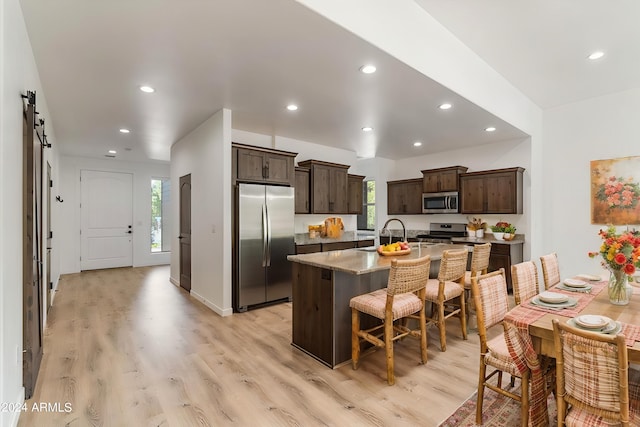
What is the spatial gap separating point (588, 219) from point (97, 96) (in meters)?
7.08

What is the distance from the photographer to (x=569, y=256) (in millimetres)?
5230

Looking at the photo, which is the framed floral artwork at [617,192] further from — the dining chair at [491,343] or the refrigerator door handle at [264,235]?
the refrigerator door handle at [264,235]

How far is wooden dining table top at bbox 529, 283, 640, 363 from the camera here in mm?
1544

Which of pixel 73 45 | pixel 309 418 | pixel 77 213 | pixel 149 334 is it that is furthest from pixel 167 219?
pixel 309 418

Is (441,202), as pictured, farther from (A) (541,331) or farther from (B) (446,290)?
(A) (541,331)

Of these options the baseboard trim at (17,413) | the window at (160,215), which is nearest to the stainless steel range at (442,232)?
the baseboard trim at (17,413)

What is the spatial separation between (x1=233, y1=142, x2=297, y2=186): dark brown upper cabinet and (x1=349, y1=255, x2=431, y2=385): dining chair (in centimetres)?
255

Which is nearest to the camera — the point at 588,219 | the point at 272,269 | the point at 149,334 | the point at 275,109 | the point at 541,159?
the point at 149,334

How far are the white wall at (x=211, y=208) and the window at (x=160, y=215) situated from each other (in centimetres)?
344

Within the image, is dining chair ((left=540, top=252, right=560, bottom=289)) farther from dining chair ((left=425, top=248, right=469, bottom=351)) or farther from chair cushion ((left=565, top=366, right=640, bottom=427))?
chair cushion ((left=565, top=366, right=640, bottom=427))

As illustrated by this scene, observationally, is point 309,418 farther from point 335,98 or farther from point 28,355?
point 335,98

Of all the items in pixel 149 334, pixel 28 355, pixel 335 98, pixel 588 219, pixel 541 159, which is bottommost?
pixel 149 334

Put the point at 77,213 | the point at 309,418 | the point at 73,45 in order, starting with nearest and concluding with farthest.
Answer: the point at 309,418, the point at 73,45, the point at 77,213

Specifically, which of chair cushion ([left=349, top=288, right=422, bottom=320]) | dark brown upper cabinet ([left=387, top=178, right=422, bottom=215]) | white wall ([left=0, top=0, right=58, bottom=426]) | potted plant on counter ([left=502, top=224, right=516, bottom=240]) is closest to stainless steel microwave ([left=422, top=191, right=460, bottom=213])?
dark brown upper cabinet ([left=387, top=178, right=422, bottom=215])
